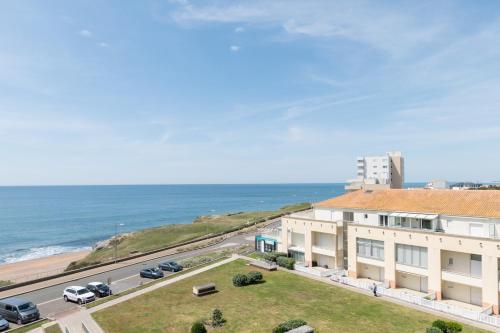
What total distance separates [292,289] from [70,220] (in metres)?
141

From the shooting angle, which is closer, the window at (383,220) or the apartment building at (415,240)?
the apartment building at (415,240)

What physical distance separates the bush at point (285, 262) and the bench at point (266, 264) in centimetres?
72

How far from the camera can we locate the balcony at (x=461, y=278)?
31859 mm

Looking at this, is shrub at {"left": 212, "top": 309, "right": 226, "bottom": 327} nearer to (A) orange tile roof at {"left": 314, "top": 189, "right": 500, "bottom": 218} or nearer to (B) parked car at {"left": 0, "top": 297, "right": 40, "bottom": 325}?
(B) parked car at {"left": 0, "top": 297, "right": 40, "bottom": 325}

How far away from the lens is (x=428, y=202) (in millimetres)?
39031

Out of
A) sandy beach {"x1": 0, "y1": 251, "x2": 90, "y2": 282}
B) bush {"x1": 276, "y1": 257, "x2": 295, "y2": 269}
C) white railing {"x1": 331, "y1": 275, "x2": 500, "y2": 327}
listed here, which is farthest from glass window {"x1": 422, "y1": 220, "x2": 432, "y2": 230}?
sandy beach {"x1": 0, "y1": 251, "x2": 90, "y2": 282}

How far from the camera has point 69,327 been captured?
2780cm

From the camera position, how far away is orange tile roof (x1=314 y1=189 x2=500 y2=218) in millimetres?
34469

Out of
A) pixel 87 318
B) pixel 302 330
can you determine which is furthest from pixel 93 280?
pixel 302 330

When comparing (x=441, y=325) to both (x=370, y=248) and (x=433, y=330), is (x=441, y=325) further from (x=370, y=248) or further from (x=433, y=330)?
(x=370, y=248)

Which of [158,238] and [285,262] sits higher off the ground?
[285,262]

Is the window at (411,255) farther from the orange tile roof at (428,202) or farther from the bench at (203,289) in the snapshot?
the bench at (203,289)

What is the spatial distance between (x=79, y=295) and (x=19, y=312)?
18.9ft

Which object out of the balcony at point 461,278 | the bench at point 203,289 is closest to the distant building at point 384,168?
the balcony at point 461,278
